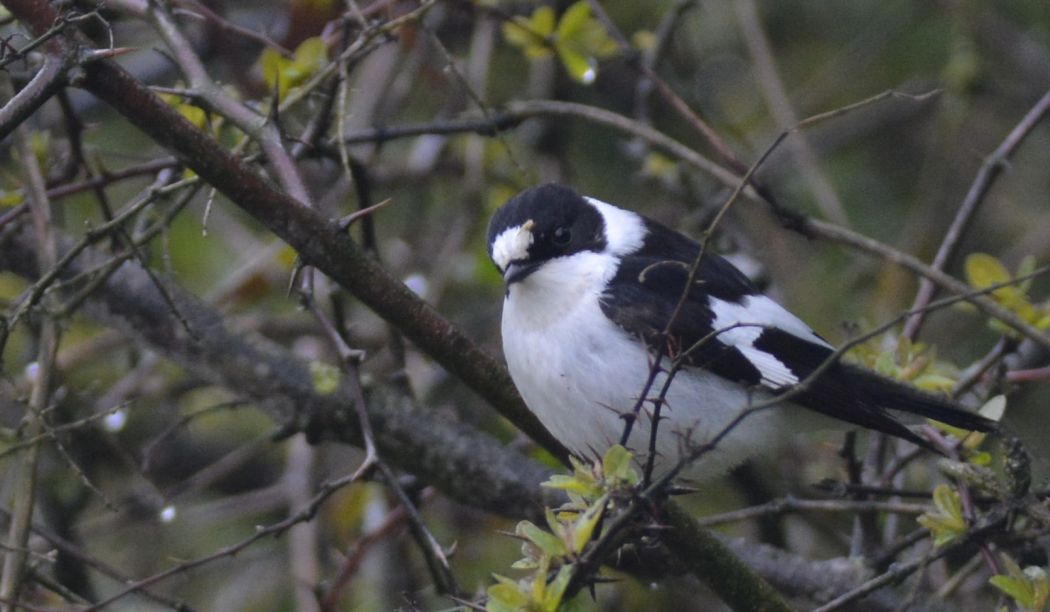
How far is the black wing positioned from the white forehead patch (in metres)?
0.24

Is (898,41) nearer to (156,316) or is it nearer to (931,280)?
(931,280)

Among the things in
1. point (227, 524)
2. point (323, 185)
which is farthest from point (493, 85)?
point (227, 524)

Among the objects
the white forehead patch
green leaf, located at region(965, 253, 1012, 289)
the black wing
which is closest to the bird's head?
the white forehead patch

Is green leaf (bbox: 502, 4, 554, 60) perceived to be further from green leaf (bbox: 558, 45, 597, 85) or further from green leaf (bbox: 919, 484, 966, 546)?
green leaf (bbox: 919, 484, 966, 546)

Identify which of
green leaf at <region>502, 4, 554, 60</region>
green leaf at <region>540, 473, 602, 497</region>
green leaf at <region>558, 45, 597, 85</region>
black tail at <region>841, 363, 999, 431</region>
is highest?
green leaf at <region>502, 4, 554, 60</region>

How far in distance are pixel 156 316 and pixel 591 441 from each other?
4.09ft

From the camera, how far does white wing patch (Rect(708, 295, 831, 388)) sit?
3.28 m

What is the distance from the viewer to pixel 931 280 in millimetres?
3357

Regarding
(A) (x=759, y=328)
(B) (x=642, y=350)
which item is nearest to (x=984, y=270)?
(A) (x=759, y=328)

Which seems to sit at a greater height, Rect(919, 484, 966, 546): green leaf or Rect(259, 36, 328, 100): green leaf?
Rect(259, 36, 328, 100): green leaf

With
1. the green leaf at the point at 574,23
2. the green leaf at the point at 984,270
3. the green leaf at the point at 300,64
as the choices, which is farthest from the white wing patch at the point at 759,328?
the green leaf at the point at 300,64

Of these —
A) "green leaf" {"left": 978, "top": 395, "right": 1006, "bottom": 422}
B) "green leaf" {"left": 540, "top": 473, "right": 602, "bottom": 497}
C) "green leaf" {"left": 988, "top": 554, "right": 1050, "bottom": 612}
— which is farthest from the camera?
"green leaf" {"left": 978, "top": 395, "right": 1006, "bottom": 422}

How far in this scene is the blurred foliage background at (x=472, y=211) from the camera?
159 inches

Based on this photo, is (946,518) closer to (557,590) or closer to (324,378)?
(557,590)
